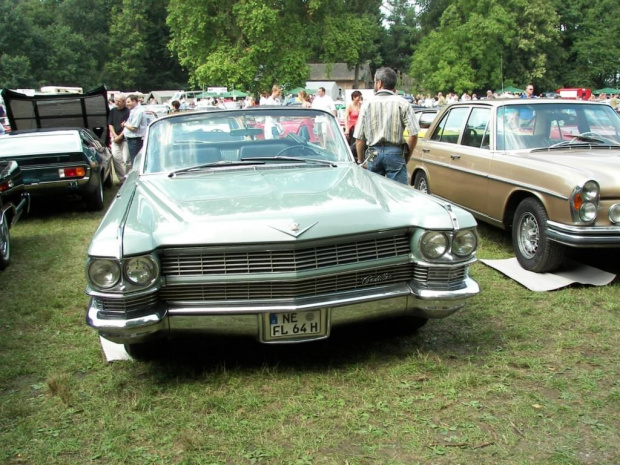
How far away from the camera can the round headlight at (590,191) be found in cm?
514

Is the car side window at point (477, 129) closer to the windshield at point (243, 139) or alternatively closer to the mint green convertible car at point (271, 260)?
the windshield at point (243, 139)

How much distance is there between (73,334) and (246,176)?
1.77 meters

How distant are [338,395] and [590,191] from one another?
122 inches

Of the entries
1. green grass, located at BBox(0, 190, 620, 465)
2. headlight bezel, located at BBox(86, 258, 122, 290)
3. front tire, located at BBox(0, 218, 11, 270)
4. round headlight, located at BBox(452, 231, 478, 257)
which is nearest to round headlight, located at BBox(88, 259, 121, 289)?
headlight bezel, located at BBox(86, 258, 122, 290)

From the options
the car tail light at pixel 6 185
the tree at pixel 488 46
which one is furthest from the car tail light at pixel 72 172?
the tree at pixel 488 46

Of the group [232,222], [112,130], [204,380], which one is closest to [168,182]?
[232,222]

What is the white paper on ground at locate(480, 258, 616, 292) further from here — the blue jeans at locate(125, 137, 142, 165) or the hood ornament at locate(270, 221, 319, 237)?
the blue jeans at locate(125, 137, 142, 165)

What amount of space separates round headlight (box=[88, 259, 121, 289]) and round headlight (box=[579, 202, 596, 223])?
3.88 metres

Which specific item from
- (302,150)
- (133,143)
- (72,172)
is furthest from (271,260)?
(133,143)

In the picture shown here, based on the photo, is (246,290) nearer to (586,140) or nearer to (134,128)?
(586,140)

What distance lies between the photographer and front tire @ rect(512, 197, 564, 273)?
551cm

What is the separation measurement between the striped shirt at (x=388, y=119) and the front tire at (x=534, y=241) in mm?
1378

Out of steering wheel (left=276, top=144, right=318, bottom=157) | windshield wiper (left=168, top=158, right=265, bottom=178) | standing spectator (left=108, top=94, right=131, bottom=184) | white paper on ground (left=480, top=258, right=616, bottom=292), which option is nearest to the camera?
windshield wiper (left=168, top=158, right=265, bottom=178)

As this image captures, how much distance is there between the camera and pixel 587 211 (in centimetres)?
516
